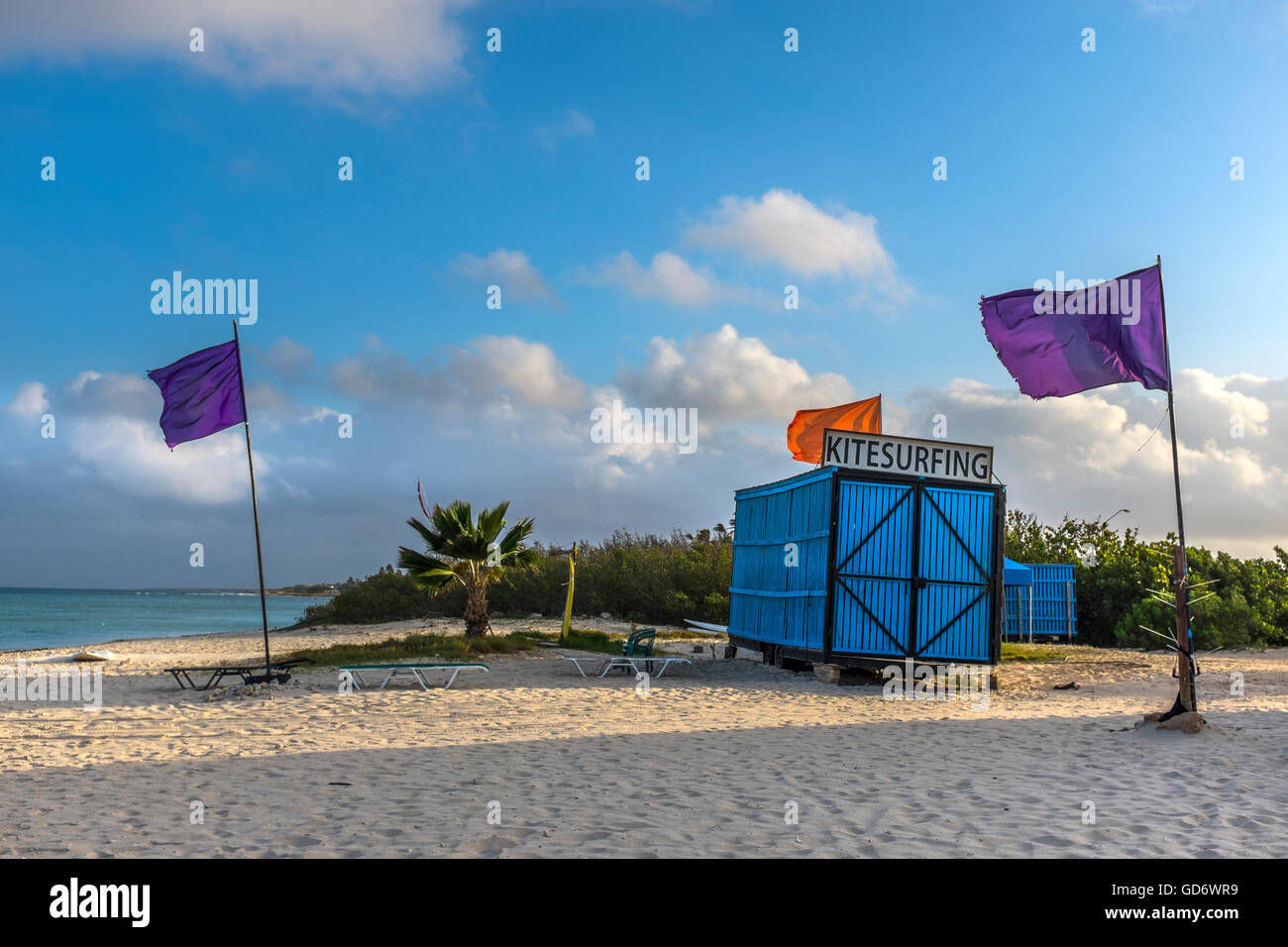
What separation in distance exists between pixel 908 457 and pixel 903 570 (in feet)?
6.23

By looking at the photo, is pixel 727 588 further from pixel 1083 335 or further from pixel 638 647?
pixel 1083 335

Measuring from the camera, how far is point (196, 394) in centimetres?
1352

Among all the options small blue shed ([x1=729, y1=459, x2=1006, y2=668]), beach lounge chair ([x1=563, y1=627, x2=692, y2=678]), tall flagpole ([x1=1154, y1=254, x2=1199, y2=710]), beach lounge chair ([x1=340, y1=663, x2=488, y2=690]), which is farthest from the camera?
beach lounge chair ([x1=563, y1=627, x2=692, y2=678])

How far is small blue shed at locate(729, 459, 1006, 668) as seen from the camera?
15469 mm

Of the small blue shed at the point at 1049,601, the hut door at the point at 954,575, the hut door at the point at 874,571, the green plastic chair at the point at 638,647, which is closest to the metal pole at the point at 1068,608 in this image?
the small blue shed at the point at 1049,601

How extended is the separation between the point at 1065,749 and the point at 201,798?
763cm

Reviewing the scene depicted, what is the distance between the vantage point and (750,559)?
19797 millimetres

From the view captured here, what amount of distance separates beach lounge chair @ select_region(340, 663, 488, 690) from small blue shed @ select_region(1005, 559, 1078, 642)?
1798 centimetres

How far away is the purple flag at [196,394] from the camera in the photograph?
13.5 m

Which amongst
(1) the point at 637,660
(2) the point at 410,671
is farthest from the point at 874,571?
(2) the point at 410,671

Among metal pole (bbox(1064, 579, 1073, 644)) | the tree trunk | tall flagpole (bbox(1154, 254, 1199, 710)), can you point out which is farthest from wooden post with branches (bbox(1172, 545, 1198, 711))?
metal pole (bbox(1064, 579, 1073, 644))

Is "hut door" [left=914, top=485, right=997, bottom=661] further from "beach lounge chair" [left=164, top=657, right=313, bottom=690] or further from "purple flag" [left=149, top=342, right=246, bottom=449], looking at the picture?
"purple flag" [left=149, top=342, right=246, bottom=449]
